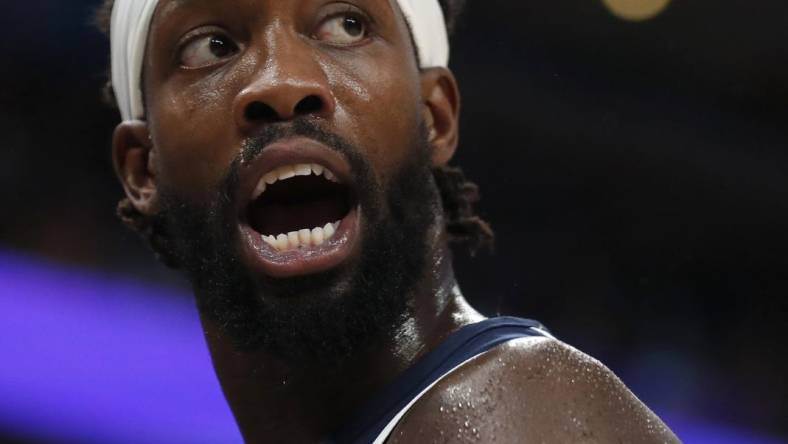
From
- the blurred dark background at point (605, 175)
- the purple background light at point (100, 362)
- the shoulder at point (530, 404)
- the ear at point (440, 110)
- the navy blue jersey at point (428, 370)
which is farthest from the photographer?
the blurred dark background at point (605, 175)

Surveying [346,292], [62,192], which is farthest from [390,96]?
[62,192]

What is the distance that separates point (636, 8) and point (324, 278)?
8.11 ft

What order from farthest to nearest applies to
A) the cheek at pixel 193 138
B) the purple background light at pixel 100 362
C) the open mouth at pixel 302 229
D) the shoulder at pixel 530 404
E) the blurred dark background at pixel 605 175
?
the blurred dark background at pixel 605 175, the purple background light at pixel 100 362, the cheek at pixel 193 138, the open mouth at pixel 302 229, the shoulder at pixel 530 404

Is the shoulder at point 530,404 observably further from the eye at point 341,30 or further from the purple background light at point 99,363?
the purple background light at point 99,363

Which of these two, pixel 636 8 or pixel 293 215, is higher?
pixel 293 215

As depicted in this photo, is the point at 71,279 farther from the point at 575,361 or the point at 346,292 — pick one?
the point at 575,361

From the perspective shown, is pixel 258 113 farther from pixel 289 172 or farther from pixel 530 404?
pixel 530 404

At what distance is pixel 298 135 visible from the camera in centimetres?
178

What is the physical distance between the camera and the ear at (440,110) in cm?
222

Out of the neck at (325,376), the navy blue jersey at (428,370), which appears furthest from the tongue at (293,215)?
the navy blue jersey at (428,370)

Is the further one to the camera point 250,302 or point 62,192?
point 62,192

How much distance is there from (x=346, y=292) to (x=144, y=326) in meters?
2.44

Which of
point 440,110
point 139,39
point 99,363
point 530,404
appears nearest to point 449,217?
point 440,110

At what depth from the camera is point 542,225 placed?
13.7 ft
